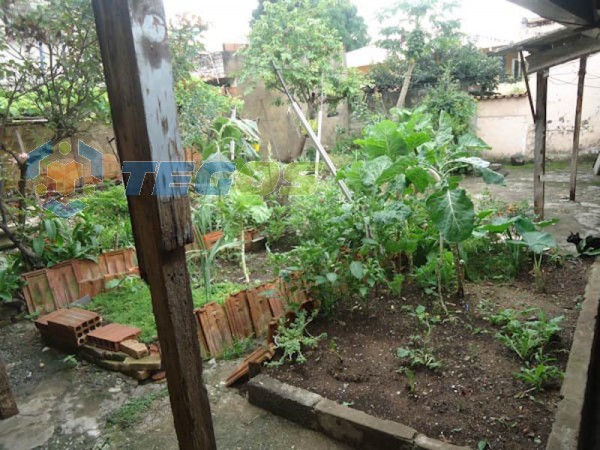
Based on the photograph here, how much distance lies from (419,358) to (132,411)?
1797 millimetres

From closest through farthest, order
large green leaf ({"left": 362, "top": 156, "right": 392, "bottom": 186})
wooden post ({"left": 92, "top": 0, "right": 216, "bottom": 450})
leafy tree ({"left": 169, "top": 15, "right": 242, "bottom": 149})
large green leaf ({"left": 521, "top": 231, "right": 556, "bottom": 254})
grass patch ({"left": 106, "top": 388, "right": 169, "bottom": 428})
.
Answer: wooden post ({"left": 92, "top": 0, "right": 216, "bottom": 450}) → grass patch ({"left": 106, "top": 388, "right": 169, "bottom": 428}) → large green leaf ({"left": 362, "top": 156, "right": 392, "bottom": 186}) → large green leaf ({"left": 521, "top": 231, "right": 556, "bottom": 254}) → leafy tree ({"left": 169, "top": 15, "right": 242, "bottom": 149})

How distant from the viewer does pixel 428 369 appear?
2443 mm

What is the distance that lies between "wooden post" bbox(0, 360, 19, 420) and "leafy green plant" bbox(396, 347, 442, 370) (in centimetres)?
245

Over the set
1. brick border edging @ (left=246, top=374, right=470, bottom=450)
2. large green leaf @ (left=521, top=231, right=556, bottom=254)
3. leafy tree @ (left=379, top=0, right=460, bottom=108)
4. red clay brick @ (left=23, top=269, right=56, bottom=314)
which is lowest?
brick border edging @ (left=246, top=374, right=470, bottom=450)

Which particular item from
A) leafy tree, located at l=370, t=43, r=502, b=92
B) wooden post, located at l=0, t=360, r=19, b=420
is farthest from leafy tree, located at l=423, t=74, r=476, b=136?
wooden post, located at l=0, t=360, r=19, b=420

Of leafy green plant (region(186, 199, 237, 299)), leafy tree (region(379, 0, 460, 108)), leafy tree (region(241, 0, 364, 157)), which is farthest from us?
leafy tree (region(379, 0, 460, 108))

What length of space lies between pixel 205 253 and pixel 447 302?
2094 mm

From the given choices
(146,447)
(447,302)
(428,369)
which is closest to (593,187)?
(447,302)

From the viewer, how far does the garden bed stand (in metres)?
2.03

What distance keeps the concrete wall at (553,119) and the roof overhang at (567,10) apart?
8289 millimetres

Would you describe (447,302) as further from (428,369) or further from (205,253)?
(205,253)

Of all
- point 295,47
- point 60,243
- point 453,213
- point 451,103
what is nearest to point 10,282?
point 60,243

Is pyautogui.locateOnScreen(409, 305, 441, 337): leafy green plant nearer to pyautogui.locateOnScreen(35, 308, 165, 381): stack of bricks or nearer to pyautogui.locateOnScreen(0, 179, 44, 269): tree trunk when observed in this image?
pyautogui.locateOnScreen(35, 308, 165, 381): stack of bricks

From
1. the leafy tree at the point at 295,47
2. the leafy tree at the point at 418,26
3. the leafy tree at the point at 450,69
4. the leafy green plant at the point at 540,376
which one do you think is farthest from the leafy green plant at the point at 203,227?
the leafy tree at the point at 450,69
